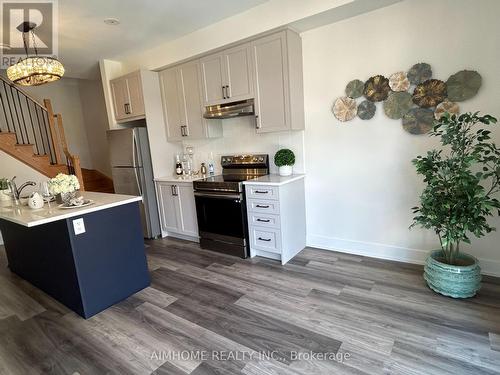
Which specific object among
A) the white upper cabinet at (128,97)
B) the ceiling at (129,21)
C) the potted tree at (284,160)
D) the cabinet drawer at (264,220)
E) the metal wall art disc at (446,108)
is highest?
the ceiling at (129,21)

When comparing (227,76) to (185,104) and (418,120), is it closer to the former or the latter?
(185,104)

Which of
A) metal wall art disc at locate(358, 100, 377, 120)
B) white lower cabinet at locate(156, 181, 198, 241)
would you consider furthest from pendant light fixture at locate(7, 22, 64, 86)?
metal wall art disc at locate(358, 100, 377, 120)

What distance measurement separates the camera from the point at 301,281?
8.62 ft

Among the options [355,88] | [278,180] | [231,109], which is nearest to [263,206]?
[278,180]

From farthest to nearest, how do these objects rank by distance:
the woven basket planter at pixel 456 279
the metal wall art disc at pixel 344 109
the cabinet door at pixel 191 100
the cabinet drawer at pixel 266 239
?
the cabinet door at pixel 191 100 → the cabinet drawer at pixel 266 239 → the metal wall art disc at pixel 344 109 → the woven basket planter at pixel 456 279

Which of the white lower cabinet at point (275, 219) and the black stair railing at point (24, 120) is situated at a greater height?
the black stair railing at point (24, 120)

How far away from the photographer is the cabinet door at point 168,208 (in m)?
3.96

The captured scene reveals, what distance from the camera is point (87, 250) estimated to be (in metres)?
2.25

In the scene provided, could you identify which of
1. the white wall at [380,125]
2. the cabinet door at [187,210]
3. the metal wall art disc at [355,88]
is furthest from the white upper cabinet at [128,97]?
the metal wall art disc at [355,88]

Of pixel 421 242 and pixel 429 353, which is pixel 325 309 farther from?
pixel 421 242

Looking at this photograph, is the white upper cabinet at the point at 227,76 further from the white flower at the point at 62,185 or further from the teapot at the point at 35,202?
the teapot at the point at 35,202

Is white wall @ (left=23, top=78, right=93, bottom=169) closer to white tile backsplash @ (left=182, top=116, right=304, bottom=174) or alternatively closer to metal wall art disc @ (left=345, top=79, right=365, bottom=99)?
white tile backsplash @ (left=182, top=116, right=304, bottom=174)

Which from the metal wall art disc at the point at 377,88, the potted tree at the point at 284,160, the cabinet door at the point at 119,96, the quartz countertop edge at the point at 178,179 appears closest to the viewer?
the metal wall art disc at the point at 377,88

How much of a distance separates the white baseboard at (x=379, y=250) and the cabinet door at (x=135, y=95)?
3.03 metres
